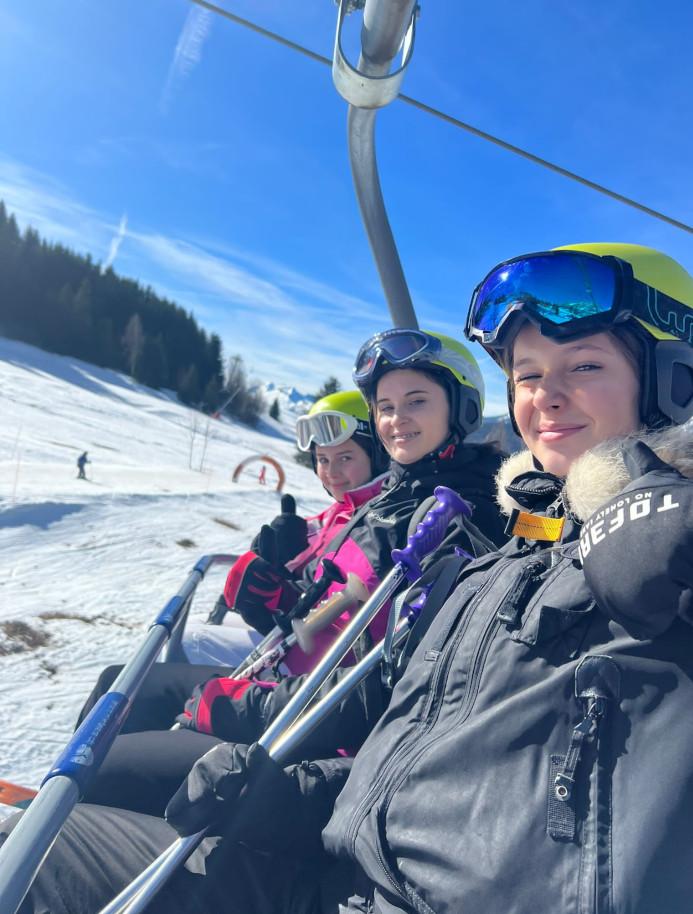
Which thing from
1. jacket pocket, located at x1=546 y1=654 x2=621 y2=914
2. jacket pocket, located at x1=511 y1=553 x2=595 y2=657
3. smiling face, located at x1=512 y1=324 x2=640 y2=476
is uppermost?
smiling face, located at x1=512 y1=324 x2=640 y2=476

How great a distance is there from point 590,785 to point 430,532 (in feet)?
3.71

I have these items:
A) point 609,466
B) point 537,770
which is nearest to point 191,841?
point 537,770

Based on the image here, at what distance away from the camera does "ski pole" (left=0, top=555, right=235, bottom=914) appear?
1139 millimetres

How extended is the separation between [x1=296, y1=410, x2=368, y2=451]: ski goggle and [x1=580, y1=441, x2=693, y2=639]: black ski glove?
2.44m

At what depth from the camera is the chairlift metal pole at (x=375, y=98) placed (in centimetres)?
216

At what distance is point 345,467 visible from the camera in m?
3.41

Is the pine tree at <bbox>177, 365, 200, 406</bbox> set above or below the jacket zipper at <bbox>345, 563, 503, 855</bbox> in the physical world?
above

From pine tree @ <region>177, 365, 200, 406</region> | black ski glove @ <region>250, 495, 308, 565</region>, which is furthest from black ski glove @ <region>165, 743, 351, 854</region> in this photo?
pine tree @ <region>177, 365, 200, 406</region>

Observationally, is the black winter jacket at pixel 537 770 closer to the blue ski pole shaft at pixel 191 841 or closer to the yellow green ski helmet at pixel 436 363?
the blue ski pole shaft at pixel 191 841

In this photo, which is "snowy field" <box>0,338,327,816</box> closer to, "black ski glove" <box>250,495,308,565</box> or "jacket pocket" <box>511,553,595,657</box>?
"black ski glove" <box>250,495,308,565</box>

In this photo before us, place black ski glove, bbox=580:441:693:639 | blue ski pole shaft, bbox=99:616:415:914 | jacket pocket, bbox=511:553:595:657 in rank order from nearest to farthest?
black ski glove, bbox=580:441:693:639, jacket pocket, bbox=511:553:595:657, blue ski pole shaft, bbox=99:616:415:914

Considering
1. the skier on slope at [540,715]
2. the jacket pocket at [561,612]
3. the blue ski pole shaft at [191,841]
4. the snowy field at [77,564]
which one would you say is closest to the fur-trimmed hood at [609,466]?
the skier on slope at [540,715]

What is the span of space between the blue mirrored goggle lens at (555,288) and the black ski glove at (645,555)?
54 centimetres

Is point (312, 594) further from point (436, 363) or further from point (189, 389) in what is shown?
point (189, 389)
